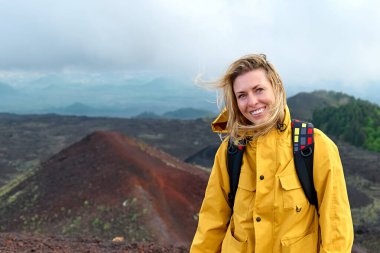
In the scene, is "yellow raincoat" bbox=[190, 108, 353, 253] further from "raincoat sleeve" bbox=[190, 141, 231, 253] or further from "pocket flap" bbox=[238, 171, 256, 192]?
"raincoat sleeve" bbox=[190, 141, 231, 253]

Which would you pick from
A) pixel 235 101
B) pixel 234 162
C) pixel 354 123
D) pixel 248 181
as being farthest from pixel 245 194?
pixel 354 123

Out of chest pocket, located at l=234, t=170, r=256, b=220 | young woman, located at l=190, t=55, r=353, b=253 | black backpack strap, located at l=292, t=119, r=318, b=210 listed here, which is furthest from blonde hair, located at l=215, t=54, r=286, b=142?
chest pocket, located at l=234, t=170, r=256, b=220

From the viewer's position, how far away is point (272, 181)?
10.7 feet

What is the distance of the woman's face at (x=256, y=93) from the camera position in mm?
3371

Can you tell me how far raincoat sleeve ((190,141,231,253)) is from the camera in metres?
3.62

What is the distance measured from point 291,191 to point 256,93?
73 centimetres

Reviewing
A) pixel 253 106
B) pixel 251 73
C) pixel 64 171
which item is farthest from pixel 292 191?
pixel 64 171

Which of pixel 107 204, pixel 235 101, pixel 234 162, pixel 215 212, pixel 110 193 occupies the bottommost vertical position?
pixel 107 204

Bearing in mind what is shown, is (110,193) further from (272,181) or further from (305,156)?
(305,156)

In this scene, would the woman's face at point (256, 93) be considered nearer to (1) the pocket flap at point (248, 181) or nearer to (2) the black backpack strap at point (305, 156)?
(2) the black backpack strap at point (305, 156)

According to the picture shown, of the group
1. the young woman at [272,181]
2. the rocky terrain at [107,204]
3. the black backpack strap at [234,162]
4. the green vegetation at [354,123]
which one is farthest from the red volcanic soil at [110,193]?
the green vegetation at [354,123]

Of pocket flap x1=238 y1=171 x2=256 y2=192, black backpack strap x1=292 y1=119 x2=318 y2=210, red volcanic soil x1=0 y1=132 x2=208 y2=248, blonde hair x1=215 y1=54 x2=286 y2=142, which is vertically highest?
blonde hair x1=215 y1=54 x2=286 y2=142

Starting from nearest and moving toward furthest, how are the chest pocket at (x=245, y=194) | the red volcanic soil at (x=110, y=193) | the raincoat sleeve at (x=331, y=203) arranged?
the raincoat sleeve at (x=331, y=203)
the chest pocket at (x=245, y=194)
the red volcanic soil at (x=110, y=193)

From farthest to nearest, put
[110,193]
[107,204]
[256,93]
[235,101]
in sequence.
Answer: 1. [110,193]
2. [107,204]
3. [235,101]
4. [256,93]
